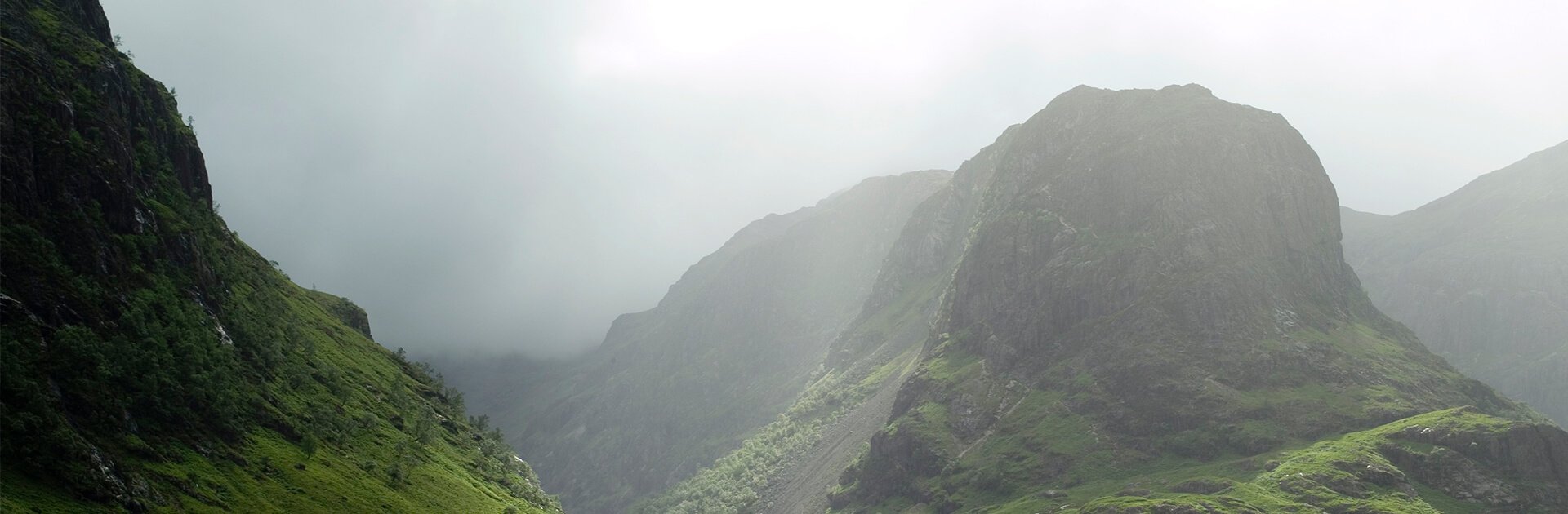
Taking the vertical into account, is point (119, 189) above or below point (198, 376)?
above

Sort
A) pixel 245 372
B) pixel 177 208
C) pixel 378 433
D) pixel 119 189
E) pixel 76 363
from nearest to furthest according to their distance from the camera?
pixel 76 363 < pixel 119 189 < pixel 245 372 < pixel 177 208 < pixel 378 433

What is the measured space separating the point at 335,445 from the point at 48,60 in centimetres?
7291

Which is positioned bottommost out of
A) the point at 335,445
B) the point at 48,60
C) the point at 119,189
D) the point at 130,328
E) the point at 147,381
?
the point at 335,445

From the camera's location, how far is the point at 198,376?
128250mm

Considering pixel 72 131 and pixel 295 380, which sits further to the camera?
pixel 295 380

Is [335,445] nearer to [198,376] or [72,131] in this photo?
[198,376]

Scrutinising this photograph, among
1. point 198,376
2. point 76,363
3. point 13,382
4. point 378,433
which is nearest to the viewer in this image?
point 13,382

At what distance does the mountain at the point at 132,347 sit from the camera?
98312 mm

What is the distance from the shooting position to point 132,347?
118m

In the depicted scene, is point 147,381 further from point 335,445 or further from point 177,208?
point 177,208

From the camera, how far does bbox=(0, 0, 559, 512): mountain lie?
9831cm

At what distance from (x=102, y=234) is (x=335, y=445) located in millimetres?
47869

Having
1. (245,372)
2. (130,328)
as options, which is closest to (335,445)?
(245,372)

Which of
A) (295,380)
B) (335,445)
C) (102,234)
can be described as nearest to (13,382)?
(102,234)
